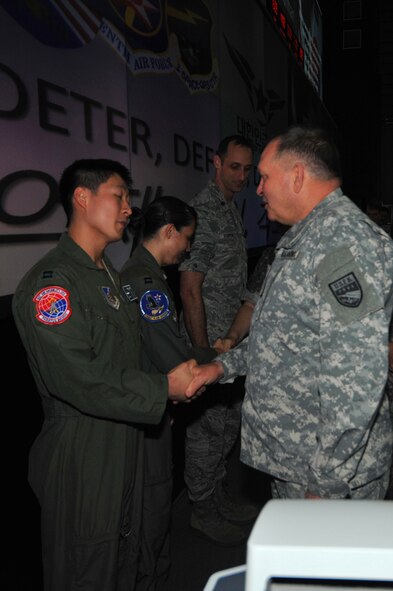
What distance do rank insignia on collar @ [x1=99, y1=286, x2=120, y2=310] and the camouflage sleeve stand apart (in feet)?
1.90

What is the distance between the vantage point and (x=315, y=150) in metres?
1.29

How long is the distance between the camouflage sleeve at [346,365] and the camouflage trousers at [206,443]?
4.00 ft

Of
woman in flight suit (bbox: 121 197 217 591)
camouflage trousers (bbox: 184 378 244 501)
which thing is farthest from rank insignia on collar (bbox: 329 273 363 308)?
camouflage trousers (bbox: 184 378 244 501)

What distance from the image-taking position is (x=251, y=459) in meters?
1.40

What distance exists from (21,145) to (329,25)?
11.3 meters

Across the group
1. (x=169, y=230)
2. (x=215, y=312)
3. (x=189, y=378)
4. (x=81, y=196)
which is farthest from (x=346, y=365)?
(x=215, y=312)

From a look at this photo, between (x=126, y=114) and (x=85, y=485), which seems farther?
(x=126, y=114)

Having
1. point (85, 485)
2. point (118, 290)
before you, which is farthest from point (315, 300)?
point (85, 485)

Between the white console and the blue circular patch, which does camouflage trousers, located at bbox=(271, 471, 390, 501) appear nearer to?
the blue circular patch

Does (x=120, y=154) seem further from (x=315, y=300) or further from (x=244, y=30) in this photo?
(x=244, y=30)

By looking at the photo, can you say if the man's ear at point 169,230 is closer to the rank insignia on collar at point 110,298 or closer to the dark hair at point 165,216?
the dark hair at point 165,216

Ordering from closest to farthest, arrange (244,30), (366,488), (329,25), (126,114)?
(366,488) < (126,114) < (244,30) < (329,25)

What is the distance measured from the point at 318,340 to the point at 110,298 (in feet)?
1.91

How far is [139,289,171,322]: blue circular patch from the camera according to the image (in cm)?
169
